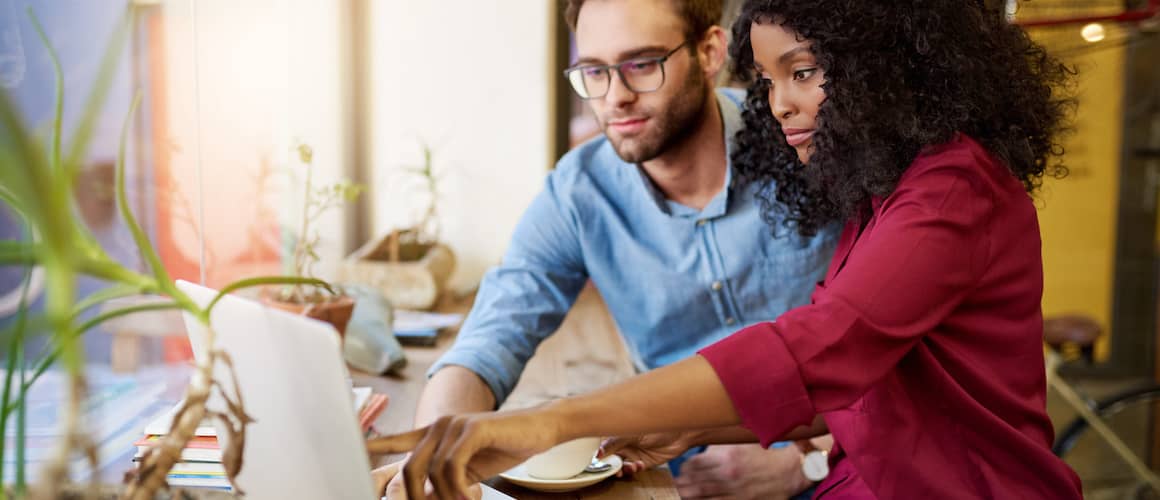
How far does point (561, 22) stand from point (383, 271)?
3.62 ft

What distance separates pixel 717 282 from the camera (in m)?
1.69

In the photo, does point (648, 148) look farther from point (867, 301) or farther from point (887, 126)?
point (867, 301)

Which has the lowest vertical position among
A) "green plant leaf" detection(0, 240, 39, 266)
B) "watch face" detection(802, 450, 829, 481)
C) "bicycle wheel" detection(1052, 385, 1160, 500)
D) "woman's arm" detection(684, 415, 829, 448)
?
"bicycle wheel" detection(1052, 385, 1160, 500)

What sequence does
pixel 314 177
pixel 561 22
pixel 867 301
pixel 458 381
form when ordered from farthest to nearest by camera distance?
1. pixel 561 22
2. pixel 314 177
3. pixel 458 381
4. pixel 867 301

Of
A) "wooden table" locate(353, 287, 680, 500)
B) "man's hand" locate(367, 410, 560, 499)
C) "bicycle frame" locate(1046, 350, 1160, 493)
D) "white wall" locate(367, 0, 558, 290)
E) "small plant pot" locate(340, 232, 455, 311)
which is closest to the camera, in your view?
"man's hand" locate(367, 410, 560, 499)

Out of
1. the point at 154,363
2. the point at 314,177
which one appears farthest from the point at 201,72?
the point at 314,177

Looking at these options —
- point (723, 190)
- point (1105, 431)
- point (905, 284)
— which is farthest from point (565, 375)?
point (1105, 431)

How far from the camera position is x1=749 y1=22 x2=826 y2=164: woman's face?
113 cm

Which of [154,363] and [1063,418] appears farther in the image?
[1063,418]

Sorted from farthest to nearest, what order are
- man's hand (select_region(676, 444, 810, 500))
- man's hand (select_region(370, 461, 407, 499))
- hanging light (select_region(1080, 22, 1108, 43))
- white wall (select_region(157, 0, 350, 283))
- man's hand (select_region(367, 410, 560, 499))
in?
1. hanging light (select_region(1080, 22, 1108, 43))
2. white wall (select_region(157, 0, 350, 283))
3. man's hand (select_region(676, 444, 810, 500))
4. man's hand (select_region(370, 461, 407, 499))
5. man's hand (select_region(367, 410, 560, 499))

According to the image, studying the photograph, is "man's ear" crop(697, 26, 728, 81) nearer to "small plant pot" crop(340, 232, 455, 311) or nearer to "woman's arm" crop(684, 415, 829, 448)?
"woman's arm" crop(684, 415, 829, 448)

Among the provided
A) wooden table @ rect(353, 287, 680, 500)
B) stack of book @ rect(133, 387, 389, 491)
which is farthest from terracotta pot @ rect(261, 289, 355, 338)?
stack of book @ rect(133, 387, 389, 491)

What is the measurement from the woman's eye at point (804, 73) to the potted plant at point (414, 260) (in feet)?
4.88

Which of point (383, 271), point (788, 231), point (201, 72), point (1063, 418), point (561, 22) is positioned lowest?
point (1063, 418)
